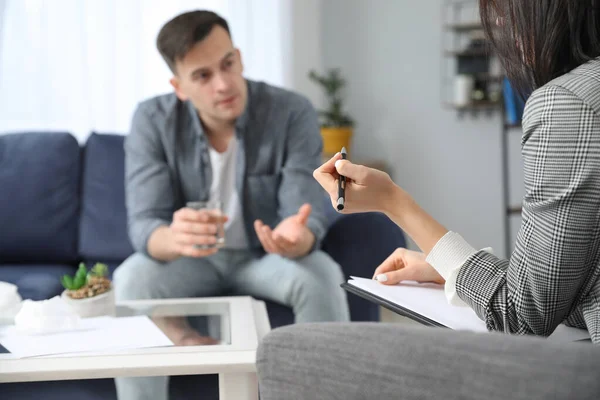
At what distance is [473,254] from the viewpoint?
0.95 metres

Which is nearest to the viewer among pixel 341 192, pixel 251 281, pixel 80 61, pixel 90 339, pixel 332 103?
pixel 341 192

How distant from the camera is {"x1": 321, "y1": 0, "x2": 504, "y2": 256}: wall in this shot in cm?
392

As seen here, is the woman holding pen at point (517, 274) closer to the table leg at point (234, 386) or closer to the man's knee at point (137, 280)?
the table leg at point (234, 386)

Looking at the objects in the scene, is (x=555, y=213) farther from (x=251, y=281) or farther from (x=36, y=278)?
(x=36, y=278)

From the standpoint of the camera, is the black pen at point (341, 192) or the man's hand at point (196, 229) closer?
the black pen at point (341, 192)

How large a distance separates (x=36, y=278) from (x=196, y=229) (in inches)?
29.2

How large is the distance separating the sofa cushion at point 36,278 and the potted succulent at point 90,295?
605mm

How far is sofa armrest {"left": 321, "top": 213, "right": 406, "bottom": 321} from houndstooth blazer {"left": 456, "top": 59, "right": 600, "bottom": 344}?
3.99 feet

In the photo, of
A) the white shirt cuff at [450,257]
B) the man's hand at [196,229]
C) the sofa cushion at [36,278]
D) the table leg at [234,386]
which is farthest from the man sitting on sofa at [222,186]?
the white shirt cuff at [450,257]

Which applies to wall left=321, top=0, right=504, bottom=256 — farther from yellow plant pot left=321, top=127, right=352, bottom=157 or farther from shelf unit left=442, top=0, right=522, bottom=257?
yellow plant pot left=321, top=127, right=352, bottom=157

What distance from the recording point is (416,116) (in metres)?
3.99

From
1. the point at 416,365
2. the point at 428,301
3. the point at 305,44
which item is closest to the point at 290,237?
the point at 428,301

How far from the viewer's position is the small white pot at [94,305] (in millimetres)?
1370

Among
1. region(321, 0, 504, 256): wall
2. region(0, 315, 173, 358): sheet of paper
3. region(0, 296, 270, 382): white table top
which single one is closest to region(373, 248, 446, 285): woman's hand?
region(0, 296, 270, 382): white table top
